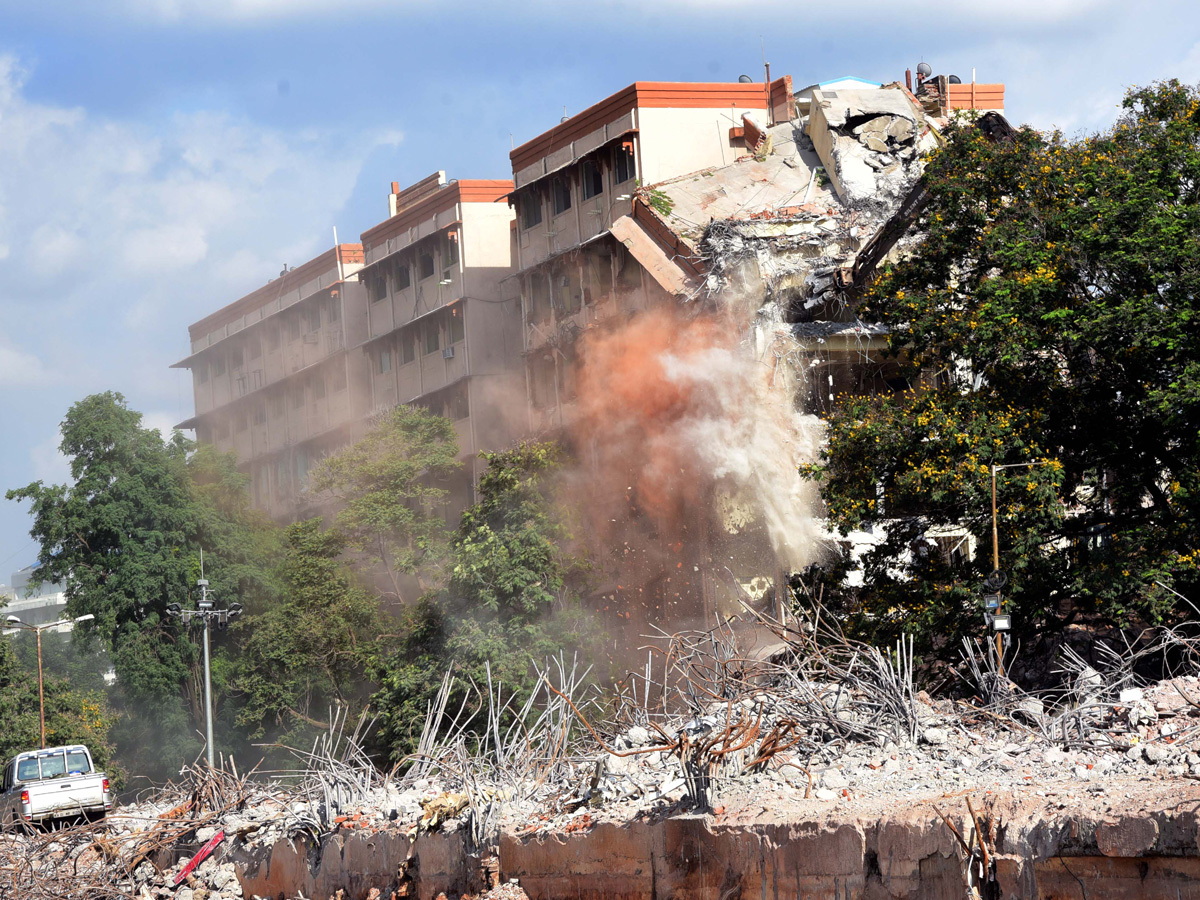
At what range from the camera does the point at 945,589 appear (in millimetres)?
20250

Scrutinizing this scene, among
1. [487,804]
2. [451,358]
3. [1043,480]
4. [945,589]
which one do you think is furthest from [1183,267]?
[451,358]

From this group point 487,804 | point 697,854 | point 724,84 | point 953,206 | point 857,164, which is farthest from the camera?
point 724,84

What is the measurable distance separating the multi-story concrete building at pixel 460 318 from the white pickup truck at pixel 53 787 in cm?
1966

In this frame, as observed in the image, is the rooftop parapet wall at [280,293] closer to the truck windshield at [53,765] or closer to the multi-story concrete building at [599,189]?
the multi-story concrete building at [599,189]

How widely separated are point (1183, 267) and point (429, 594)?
1632 centimetres

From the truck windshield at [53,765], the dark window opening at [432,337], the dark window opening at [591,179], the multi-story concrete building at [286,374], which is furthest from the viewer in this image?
the multi-story concrete building at [286,374]

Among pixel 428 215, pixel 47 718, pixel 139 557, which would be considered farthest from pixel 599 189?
pixel 47 718

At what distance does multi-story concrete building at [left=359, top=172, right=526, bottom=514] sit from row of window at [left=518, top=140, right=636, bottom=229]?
2.00 meters

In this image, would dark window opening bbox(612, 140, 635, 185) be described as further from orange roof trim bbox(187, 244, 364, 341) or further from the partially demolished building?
orange roof trim bbox(187, 244, 364, 341)

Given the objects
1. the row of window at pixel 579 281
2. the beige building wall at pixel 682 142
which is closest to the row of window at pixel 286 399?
the row of window at pixel 579 281

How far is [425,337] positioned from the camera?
1794 inches

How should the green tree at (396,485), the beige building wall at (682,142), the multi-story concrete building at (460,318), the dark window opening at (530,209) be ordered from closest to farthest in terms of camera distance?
the beige building wall at (682,142) < the green tree at (396,485) < the dark window opening at (530,209) < the multi-story concrete building at (460,318)

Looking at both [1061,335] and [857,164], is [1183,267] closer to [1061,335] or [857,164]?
[1061,335]

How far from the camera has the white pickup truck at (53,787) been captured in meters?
20.6
